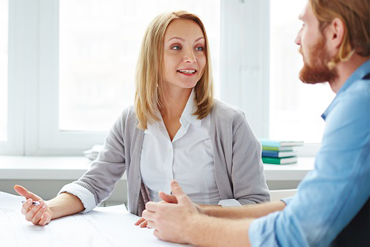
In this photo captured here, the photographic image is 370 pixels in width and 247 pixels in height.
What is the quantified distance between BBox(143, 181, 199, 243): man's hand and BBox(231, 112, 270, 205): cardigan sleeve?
0.46 metres

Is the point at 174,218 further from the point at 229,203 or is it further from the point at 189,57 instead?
the point at 189,57

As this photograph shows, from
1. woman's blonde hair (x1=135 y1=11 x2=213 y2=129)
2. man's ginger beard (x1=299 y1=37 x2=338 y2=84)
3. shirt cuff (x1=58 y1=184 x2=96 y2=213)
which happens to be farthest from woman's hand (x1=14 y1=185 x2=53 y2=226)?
man's ginger beard (x1=299 y1=37 x2=338 y2=84)

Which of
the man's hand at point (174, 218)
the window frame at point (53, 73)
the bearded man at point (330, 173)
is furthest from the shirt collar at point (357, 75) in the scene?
the window frame at point (53, 73)

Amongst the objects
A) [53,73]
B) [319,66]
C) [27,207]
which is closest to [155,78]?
[27,207]

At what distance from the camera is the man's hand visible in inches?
40.3

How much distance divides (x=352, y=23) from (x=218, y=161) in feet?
2.60

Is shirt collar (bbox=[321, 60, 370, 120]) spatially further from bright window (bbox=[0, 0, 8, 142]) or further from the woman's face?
bright window (bbox=[0, 0, 8, 142])

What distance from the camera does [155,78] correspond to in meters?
1.66

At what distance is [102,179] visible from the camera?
63.1 inches

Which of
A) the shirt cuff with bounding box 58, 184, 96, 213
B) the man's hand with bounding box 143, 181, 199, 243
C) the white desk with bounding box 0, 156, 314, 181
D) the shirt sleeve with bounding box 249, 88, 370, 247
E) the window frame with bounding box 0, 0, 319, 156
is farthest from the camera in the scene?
the window frame with bounding box 0, 0, 319, 156

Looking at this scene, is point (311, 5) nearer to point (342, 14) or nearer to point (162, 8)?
point (342, 14)

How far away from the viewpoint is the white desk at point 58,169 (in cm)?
199

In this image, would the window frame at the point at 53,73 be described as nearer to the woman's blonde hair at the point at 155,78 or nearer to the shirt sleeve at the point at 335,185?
the woman's blonde hair at the point at 155,78

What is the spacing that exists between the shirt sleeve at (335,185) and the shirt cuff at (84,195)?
803 millimetres
